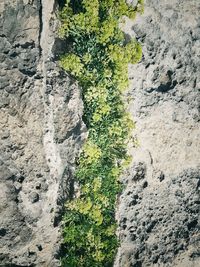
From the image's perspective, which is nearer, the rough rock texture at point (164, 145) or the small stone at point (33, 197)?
the small stone at point (33, 197)

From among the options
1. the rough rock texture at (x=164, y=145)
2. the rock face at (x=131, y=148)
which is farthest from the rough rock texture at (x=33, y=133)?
the rough rock texture at (x=164, y=145)

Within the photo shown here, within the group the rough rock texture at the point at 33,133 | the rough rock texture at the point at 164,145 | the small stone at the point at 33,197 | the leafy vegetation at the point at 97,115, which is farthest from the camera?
the rough rock texture at the point at 164,145

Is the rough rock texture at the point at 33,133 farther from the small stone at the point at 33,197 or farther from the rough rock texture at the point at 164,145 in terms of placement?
the rough rock texture at the point at 164,145

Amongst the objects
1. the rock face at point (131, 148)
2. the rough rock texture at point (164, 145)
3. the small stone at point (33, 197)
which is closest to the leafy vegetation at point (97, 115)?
the rock face at point (131, 148)

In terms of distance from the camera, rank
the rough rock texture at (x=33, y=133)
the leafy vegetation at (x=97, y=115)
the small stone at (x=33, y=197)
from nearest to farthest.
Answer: the rough rock texture at (x=33, y=133) → the small stone at (x=33, y=197) → the leafy vegetation at (x=97, y=115)

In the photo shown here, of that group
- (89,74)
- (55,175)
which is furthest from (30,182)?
(89,74)

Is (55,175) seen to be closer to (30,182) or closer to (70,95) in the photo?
(30,182)

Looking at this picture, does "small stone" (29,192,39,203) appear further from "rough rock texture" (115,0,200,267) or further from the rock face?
"rough rock texture" (115,0,200,267)

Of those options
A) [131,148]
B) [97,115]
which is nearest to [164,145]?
[131,148]
